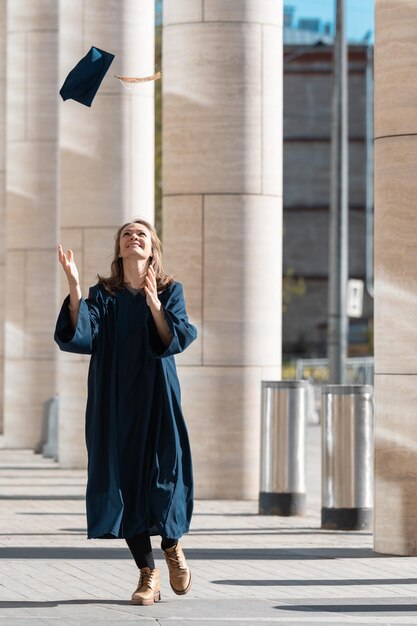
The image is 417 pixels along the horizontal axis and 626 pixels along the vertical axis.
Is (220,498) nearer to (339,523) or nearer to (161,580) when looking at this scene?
(339,523)

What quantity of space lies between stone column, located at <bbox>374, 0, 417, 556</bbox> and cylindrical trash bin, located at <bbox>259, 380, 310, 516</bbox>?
2.95 metres

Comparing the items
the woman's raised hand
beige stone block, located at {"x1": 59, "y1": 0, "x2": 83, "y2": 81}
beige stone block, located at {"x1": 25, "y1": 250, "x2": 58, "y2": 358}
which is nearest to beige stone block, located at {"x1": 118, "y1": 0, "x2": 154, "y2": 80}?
beige stone block, located at {"x1": 59, "y1": 0, "x2": 83, "y2": 81}

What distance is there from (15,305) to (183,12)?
299 inches

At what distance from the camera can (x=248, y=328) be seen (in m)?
15.2

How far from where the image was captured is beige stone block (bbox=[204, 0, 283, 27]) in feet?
50.2

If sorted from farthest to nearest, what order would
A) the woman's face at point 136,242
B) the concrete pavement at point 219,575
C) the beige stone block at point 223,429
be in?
the beige stone block at point 223,429, the woman's face at point 136,242, the concrete pavement at point 219,575

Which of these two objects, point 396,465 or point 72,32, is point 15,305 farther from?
point 396,465

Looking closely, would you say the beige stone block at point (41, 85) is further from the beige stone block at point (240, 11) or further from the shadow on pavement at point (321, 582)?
the shadow on pavement at point (321, 582)

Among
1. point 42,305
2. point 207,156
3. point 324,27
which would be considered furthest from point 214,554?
point 324,27

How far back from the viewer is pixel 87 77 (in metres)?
10.0

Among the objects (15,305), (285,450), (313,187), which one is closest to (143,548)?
(285,450)

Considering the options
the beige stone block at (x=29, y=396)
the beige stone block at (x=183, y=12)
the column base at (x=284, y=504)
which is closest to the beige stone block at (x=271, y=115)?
the beige stone block at (x=183, y=12)

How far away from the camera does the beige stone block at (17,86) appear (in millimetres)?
22203

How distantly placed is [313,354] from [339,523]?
48936mm
